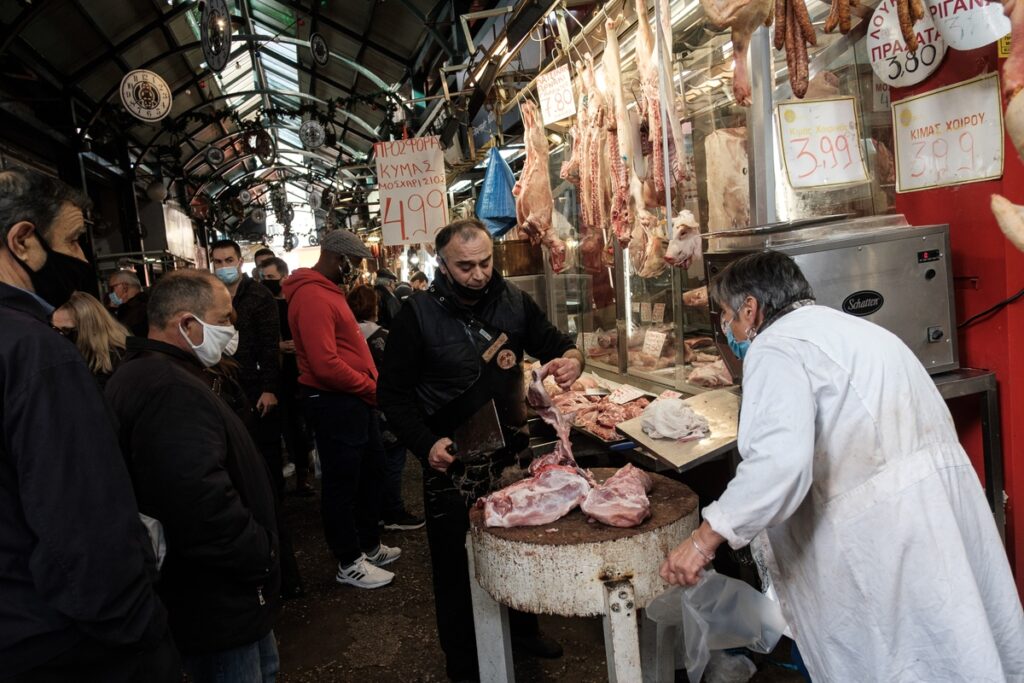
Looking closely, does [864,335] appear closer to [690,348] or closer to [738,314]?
[738,314]

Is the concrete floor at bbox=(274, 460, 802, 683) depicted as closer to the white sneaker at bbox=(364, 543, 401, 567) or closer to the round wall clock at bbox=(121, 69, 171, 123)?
the white sneaker at bbox=(364, 543, 401, 567)

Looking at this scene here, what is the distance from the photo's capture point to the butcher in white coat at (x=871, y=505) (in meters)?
2.09

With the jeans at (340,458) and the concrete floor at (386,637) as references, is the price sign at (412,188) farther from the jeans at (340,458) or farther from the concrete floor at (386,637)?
the concrete floor at (386,637)

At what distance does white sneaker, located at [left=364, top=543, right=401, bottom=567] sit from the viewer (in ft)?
18.4

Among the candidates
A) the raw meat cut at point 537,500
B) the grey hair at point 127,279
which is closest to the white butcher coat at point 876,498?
the raw meat cut at point 537,500

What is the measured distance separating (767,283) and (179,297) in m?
2.14

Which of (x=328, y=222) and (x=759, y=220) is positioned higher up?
(x=328, y=222)

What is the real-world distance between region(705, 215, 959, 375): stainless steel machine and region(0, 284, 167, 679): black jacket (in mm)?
2477

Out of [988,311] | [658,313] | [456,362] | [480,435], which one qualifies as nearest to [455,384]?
[456,362]

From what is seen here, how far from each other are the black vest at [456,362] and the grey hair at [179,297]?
3.62 feet

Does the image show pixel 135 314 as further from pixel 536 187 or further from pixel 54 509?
pixel 54 509

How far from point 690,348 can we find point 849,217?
1771 millimetres

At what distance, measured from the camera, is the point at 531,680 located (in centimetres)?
377

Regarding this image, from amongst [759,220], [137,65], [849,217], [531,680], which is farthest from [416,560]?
[137,65]
